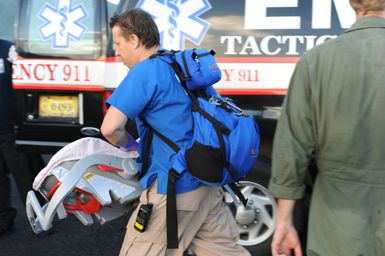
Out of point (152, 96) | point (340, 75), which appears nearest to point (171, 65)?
point (152, 96)

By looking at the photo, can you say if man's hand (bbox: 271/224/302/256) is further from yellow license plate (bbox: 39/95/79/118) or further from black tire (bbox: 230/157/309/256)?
yellow license plate (bbox: 39/95/79/118)

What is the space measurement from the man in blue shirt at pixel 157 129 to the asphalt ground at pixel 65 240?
5.23 ft

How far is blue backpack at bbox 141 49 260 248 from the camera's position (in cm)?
212

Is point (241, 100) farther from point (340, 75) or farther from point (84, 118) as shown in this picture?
point (340, 75)

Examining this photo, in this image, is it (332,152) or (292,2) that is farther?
(292,2)

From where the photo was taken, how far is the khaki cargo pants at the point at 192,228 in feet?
7.36

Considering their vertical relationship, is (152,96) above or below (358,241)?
above

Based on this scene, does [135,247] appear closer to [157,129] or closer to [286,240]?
[157,129]

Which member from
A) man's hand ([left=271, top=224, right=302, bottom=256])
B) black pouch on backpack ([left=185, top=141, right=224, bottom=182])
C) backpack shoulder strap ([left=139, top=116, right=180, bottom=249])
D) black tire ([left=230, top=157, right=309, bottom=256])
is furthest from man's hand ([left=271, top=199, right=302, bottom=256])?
black tire ([left=230, top=157, right=309, bottom=256])

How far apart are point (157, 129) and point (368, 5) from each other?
103 centimetres

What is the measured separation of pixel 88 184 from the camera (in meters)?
2.34

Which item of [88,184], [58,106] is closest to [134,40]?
[88,184]

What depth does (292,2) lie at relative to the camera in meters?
3.13

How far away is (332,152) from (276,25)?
1.73 meters
